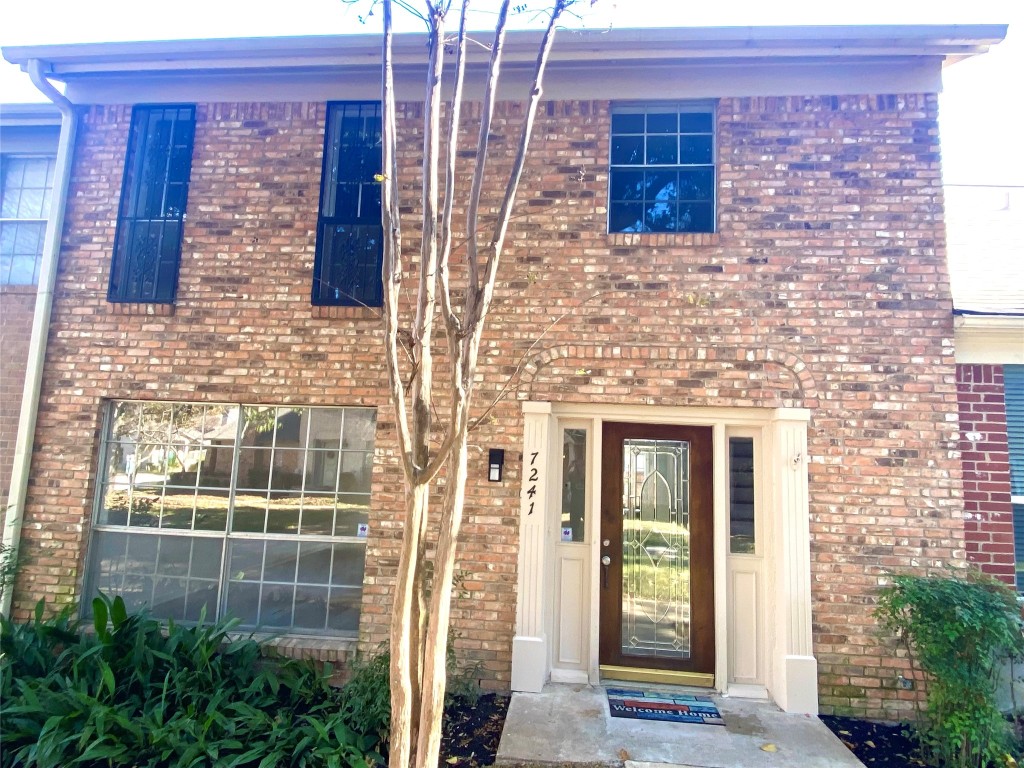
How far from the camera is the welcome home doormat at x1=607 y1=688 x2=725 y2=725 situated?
442 centimetres

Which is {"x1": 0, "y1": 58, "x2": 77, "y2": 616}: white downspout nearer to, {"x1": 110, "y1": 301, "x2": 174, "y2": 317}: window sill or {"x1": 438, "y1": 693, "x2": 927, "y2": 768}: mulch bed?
{"x1": 110, "y1": 301, "x2": 174, "y2": 317}: window sill

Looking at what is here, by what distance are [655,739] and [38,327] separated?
609 cm

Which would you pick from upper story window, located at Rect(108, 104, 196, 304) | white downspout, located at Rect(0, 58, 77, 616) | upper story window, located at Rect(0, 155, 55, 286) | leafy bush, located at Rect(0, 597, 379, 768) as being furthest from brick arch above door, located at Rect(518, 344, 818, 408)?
upper story window, located at Rect(0, 155, 55, 286)

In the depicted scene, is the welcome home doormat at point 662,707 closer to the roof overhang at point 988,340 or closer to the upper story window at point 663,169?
the roof overhang at point 988,340

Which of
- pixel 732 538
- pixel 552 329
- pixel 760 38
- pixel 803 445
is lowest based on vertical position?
pixel 732 538

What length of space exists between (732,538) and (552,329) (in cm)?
231

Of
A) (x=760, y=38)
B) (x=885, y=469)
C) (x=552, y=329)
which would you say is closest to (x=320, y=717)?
(x=552, y=329)

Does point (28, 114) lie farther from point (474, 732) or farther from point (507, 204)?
point (474, 732)

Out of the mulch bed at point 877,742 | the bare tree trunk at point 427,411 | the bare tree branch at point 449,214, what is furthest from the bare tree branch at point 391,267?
the mulch bed at point 877,742

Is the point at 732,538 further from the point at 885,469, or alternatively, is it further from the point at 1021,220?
the point at 1021,220

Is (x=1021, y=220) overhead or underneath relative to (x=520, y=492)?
overhead

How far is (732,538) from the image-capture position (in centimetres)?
509

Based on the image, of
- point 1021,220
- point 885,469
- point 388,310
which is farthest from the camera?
point 1021,220

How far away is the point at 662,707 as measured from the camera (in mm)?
4594
